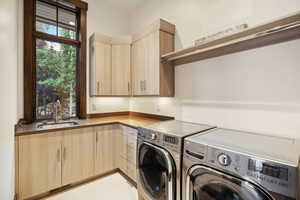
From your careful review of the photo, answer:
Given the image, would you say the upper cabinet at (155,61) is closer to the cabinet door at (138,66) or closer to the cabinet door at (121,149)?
the cabinet door at (138,66)

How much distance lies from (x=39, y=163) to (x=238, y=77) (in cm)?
259

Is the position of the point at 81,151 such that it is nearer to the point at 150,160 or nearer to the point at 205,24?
the point at 150,160

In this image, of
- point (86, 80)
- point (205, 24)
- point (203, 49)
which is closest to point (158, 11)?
point (205, 24)

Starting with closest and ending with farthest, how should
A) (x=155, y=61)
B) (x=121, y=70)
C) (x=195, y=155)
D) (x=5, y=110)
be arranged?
(x=195, y=155)
(x=5, y=110)
(x=155, y=61)
(x=121, y=70)

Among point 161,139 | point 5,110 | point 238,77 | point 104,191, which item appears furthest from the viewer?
point 104,191

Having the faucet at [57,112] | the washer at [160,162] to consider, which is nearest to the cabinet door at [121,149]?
the washer at [160,162]

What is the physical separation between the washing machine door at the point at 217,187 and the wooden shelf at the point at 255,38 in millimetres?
1209

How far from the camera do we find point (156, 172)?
61.9 inches

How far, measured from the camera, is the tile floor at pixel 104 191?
1.96 meters

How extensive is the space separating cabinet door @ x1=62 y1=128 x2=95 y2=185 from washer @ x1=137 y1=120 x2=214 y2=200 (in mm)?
900

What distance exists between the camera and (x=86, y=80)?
9.24 ft

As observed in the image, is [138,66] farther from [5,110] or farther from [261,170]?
[261,170]

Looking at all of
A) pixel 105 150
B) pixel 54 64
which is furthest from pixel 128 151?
pixel 54 64

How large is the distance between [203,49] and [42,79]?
2533 millimetres
